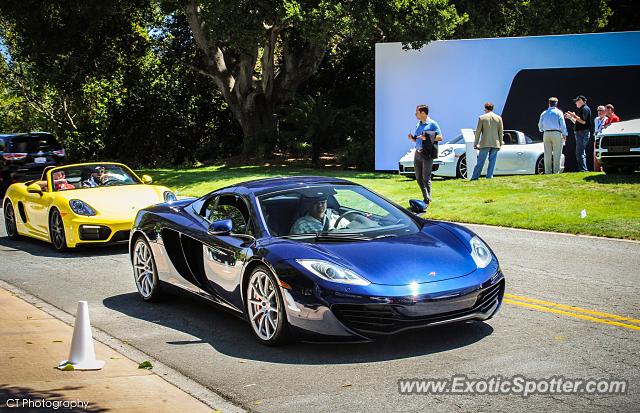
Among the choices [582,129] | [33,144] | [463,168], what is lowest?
[463,168]

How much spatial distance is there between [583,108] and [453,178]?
3.76 metres

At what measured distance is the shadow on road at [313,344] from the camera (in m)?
6.62

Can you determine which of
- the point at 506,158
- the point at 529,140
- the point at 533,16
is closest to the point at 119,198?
→ the point at 506,158

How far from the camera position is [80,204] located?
12.9 m

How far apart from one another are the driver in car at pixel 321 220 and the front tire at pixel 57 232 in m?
6.29

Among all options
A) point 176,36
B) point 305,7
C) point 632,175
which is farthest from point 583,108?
point 176,36

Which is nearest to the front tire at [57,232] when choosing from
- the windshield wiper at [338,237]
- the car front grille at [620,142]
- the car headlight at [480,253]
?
the windshield wiper at [338,237]

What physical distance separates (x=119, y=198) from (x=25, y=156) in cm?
1502

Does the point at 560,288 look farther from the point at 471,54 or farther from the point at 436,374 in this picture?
the point at 471,54

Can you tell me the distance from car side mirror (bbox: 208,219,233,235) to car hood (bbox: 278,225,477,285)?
0.85 metres

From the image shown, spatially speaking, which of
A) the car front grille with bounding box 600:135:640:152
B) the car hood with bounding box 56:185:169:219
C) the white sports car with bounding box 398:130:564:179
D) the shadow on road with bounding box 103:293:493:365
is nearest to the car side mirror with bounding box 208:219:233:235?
the shadow on road with bounding box 103:293:493:365

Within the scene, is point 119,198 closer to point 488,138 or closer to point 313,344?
point 313,344

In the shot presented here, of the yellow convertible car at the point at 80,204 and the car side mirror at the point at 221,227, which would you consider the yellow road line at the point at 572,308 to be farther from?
the yellow convertible car at the point at 80,204

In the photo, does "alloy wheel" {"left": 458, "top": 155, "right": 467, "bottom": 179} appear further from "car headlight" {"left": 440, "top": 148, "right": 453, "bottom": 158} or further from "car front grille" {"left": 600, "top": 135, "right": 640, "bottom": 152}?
"car front grille" {"left": 600, "top": 135, "right": 640, "bottom": 152}
